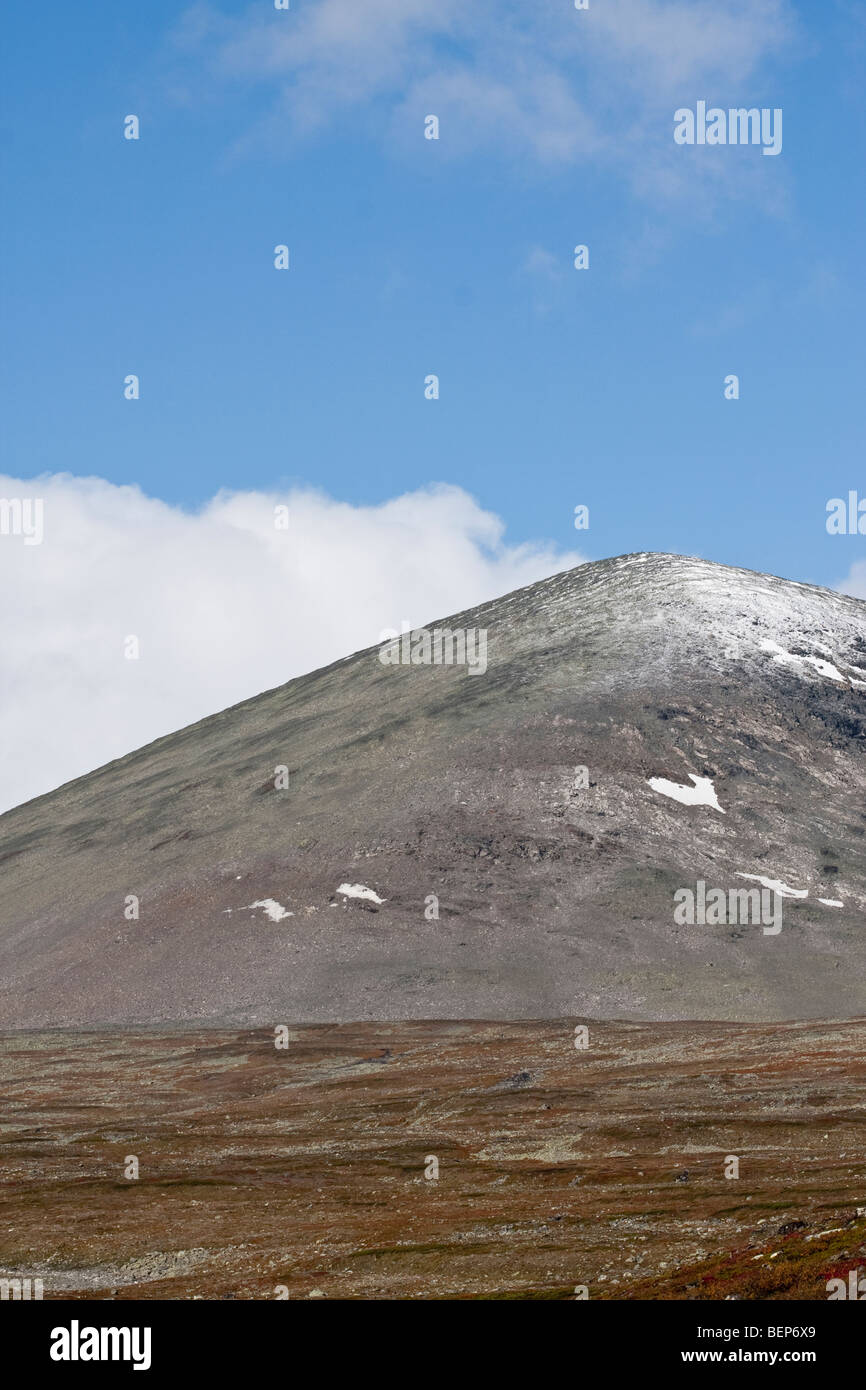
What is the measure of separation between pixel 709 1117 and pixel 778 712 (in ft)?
400

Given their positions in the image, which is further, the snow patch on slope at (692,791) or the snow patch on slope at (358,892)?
the snow patch on slope at (692,791)

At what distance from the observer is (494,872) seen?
15825 centimetres

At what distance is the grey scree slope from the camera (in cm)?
13462

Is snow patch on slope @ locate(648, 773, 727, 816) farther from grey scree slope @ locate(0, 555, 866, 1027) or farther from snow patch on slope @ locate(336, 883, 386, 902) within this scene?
snow patch on slope @ locate(336, 883, 386, 902)

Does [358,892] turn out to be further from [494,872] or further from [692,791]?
[692,791]

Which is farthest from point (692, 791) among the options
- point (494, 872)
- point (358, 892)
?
point (358, 892)

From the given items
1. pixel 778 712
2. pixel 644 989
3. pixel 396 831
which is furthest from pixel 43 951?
pixel 778 712

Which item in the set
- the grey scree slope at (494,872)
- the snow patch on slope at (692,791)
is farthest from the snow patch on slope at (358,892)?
the snow patch on slope at (692,791)

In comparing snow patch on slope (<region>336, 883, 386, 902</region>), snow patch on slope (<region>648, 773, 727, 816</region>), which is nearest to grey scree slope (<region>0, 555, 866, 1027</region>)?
snow patch on slope (<region>336, 883, 386, 902</region>)

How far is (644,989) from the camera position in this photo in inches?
5231

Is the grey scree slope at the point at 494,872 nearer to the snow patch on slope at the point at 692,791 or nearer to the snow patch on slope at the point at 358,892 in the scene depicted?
the snow patch on slope at the point at 358,892

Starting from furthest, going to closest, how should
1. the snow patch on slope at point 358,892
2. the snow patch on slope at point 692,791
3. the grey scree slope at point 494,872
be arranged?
the snow patch on slope at point 692,791
the snow patch on slope at point 358,892
the grey scree slope at point 494,872

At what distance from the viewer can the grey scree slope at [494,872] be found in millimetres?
134625
